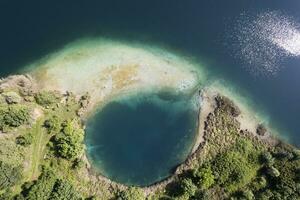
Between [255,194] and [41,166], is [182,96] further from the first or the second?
[41,166]

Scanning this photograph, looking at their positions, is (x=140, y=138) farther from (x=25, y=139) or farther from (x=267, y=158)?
(x=267, y=158)

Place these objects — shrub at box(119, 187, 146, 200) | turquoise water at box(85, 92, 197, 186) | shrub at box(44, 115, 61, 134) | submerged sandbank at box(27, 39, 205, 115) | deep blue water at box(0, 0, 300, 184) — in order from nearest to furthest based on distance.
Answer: shrub at box(119, 187, 146, 200) → shrub at box(44, 115, 61, 134) → turquoise water at box(85, 92, 197, 186) → submerged sandbank at box(27, 39, 205, 115) → deep blue water at box(0, 0, 300, 184)

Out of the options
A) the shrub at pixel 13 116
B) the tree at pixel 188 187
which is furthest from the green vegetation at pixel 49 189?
the tree at pixel 188 187

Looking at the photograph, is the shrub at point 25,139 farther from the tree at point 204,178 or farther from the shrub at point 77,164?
the tree at point 204,178

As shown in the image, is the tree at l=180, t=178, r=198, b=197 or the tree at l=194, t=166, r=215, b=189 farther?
the tree at l=194, t=166, r=215, b=189

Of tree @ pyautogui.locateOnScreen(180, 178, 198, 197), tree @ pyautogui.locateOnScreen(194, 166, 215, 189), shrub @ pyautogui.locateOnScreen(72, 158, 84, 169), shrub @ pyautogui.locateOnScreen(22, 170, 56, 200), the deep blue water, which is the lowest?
shrub @ pyautogui.locateOnScreen(22, 170, 56, 200)

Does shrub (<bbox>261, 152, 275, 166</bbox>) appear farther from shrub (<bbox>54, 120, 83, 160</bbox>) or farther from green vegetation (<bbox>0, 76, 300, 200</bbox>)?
shrub (<bbox>54, 120, 83, 160</bbox>)

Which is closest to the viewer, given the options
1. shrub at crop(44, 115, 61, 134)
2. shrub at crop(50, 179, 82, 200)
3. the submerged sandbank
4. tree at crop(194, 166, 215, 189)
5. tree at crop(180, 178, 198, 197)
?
shrub at crop(50, 179, 82, 200)

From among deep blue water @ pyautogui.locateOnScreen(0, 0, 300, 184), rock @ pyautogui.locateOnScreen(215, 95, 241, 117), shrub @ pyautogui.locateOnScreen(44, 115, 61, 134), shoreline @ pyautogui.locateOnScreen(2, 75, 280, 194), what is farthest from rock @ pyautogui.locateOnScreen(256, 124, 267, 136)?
shrub @ pyautogui.locateOnScreen(44, 115, 61, 134)
